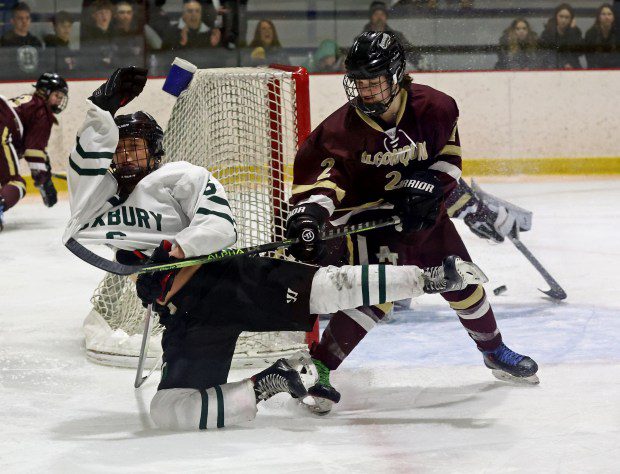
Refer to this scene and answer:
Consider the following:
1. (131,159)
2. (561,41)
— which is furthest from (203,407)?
(561,41)

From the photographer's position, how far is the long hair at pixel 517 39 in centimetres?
733

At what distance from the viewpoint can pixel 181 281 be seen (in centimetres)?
249

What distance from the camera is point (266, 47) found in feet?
23.9

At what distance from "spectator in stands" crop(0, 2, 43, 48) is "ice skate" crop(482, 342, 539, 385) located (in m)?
5.03

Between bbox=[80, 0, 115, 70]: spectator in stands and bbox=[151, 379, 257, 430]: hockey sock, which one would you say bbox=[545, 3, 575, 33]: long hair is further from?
bbox=[151, 379, 257, 430]: hockey sock

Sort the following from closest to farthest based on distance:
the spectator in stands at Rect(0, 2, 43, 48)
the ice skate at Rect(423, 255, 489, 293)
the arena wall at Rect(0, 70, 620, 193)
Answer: the ice skate at Rect(423, 255, 489, 293), the spectator in stands at Rect(0, 2, 43, 48), the arena wall at Rect(0, 70, 620, 193)

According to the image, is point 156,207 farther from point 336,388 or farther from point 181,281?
point 336,388

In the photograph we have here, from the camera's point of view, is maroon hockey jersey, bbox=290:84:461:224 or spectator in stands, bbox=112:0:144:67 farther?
spectator in stands, bbox=112:0:144:67

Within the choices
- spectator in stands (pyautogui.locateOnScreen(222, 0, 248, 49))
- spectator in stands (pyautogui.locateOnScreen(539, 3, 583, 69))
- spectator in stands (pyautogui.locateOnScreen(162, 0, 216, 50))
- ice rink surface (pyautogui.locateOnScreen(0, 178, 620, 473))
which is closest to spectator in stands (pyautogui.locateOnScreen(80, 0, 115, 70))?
spectator in stands (pyautogui.locateOnScreen(162, 0, 216, 50))

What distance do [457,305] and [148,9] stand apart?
503cm

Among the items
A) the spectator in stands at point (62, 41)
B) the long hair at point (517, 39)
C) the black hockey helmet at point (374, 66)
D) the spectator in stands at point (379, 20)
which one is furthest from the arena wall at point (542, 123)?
the black hockey helmet at point (374, 66)

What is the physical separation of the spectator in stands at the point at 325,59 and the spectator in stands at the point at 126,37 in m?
1.11

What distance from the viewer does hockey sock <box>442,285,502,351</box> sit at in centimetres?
275

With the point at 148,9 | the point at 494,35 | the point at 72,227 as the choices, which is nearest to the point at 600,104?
the point at 494,35
